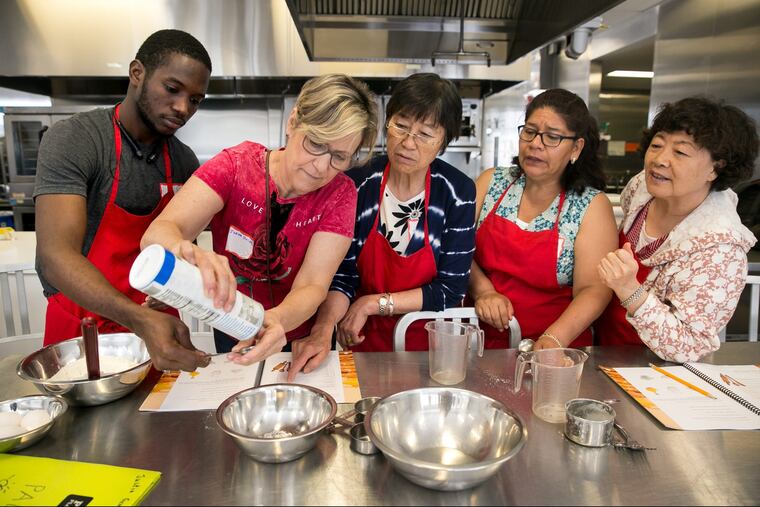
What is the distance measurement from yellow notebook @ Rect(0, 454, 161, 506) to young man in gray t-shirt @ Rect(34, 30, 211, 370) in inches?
21.3

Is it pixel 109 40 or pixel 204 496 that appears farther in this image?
pixel 109 40

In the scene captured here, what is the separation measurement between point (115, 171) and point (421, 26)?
4.00 ft

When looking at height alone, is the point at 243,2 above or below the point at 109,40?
above

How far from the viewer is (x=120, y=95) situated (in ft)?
15.0

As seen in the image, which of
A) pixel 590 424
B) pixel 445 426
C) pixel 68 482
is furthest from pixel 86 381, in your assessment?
pixel 590 424

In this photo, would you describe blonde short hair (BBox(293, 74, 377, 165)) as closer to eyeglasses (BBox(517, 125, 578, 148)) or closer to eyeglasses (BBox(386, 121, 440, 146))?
eyeglasses (BBox(386, 121, 440, 146))

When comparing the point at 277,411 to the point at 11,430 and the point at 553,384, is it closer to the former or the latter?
the point at 11,430

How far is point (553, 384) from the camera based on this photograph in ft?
3.85

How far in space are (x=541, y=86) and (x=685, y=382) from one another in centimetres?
550

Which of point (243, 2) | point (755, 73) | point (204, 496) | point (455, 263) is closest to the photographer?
point (204, 496)

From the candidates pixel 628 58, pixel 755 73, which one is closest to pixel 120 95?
pixel 755 73

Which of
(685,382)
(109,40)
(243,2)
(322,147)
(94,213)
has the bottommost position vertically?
(685,382)

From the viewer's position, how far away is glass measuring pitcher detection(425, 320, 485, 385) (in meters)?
1.31

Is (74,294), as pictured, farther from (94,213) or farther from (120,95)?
(120,95)
